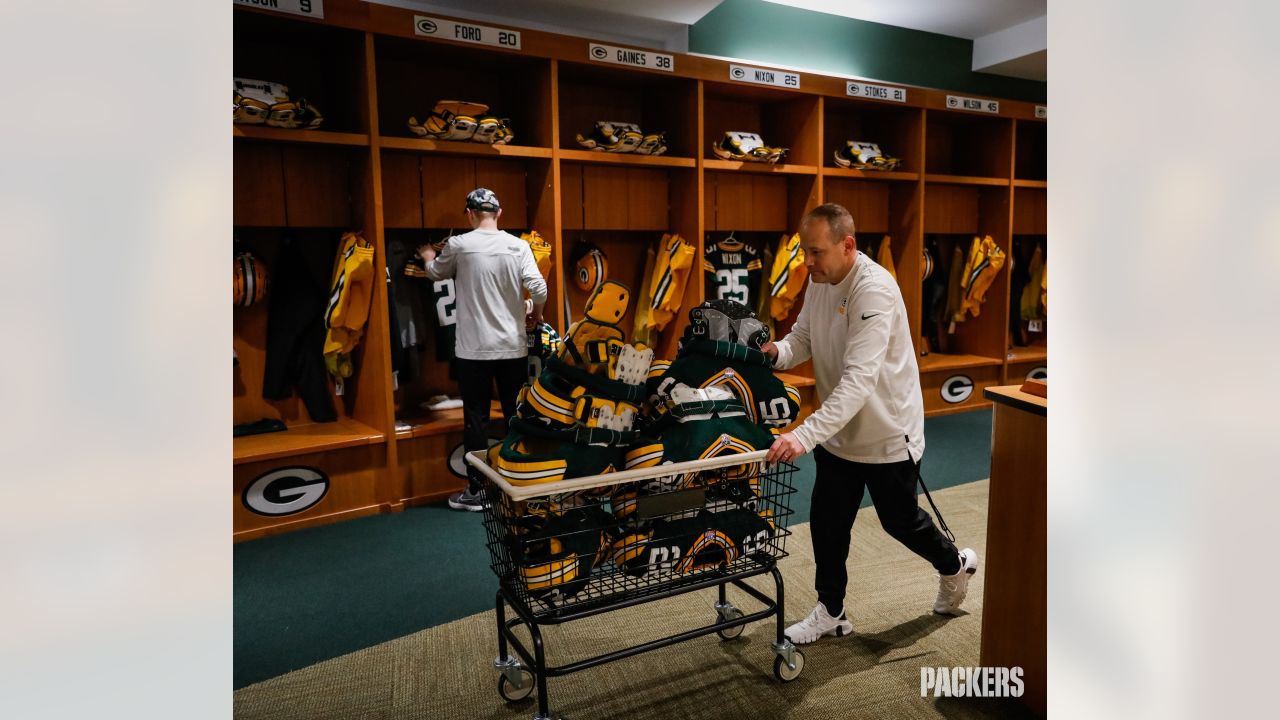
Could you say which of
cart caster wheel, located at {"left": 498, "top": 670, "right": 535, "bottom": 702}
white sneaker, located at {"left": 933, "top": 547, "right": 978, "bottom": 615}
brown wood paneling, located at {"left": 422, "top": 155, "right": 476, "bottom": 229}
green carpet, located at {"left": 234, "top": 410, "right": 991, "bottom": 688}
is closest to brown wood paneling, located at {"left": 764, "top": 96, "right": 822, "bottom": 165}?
brown wood paneling, located at {"left": 422, "top": 155, "right": 476, "bottom": 229}

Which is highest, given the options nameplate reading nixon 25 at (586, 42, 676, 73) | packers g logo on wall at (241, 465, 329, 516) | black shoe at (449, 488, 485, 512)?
nameplate reading nixon 25 at (586, 42, 676, 73)

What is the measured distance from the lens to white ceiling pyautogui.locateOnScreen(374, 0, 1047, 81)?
15.7 feet

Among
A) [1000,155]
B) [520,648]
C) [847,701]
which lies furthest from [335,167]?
[1000,155]

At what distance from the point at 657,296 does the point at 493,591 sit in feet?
8.30

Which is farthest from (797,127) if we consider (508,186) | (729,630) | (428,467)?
(729,630)

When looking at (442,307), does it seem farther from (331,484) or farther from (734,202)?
(734,202)

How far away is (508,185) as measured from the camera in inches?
185

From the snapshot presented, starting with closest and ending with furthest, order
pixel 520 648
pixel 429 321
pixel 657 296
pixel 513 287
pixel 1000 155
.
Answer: pixel 520 648 < pixel 513 287 < pixel 429 321 < pixel 657 296 < pixel 1000 155

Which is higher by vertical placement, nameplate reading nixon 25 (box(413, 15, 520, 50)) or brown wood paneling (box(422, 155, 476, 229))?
nameplate reading nixon 25 (box(413, 15, 520, 50))

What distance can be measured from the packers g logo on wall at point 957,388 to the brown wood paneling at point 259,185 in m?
5.11

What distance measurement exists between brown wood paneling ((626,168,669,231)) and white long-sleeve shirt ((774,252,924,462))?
2.71m

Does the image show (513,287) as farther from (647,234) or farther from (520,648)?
(520,648)

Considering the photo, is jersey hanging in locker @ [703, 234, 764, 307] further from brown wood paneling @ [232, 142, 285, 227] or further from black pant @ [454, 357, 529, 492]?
brown wood paneling @ [232, 142, 285, 227]
